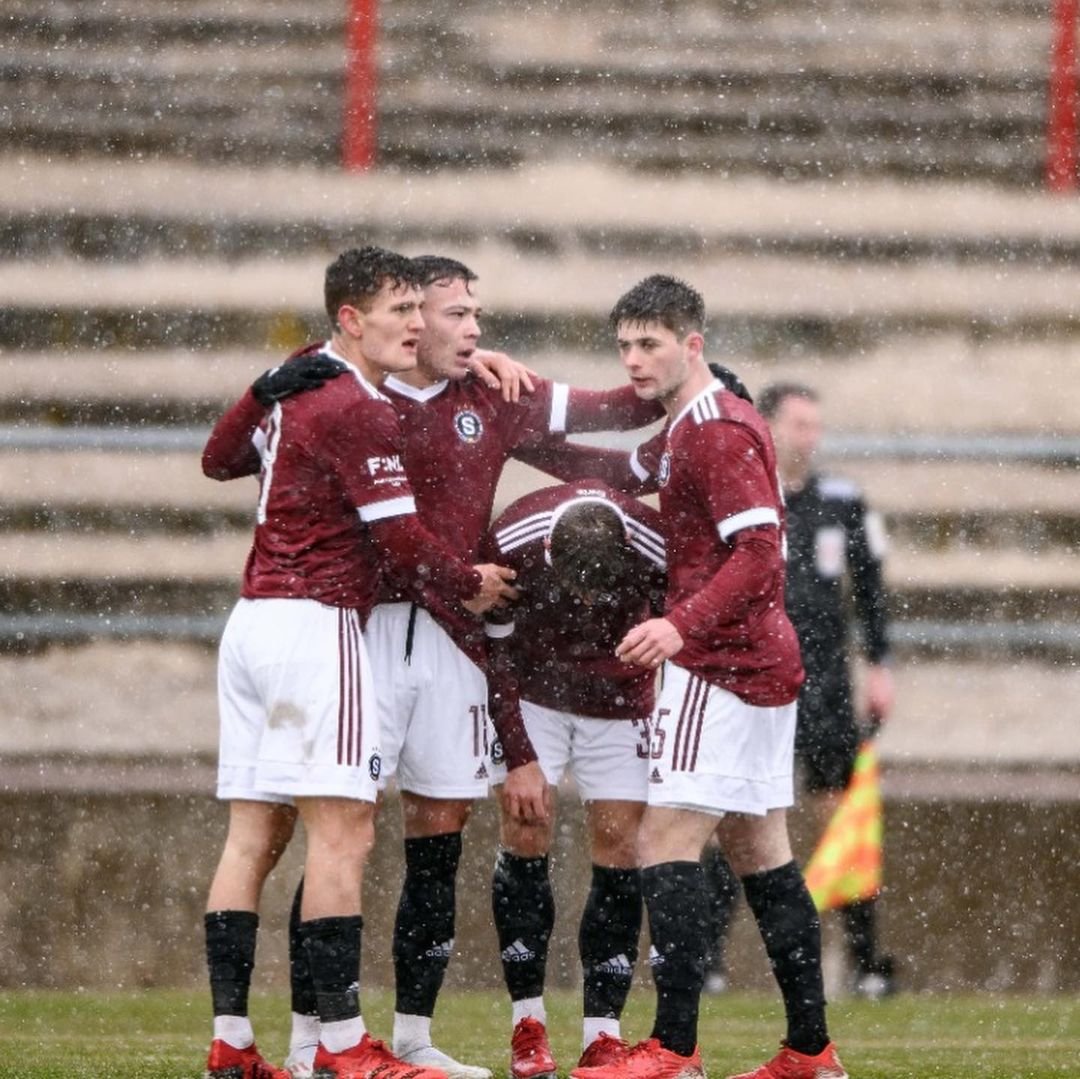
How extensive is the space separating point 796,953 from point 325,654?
117 cm

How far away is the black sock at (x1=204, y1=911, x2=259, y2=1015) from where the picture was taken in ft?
17.8

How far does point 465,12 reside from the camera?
11203 mm

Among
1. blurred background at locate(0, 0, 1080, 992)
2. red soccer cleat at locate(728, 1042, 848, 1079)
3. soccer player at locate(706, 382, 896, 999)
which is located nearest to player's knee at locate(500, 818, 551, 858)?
red soccer cleat at locate(728, 1042, 848, 1079)

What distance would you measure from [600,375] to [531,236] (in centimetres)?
71

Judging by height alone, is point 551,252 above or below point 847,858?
above

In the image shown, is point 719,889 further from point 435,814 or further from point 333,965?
point 333,965

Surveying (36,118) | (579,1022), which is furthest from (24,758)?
(36,118)

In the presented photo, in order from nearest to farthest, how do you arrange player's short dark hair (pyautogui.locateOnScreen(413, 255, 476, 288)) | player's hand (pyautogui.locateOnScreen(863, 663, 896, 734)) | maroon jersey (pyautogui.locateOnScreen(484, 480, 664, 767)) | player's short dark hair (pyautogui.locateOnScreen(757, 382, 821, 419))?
maroon jersey (pyautogui.locateOnScreen(484, 480, 664, 767)), player's short dark hair (pyautogui.locateOnScreen(413, 255, 476, 288)), player's short dark hair (pyautogui.locateOnScreen(757, 382, 821, 419)), player's hand (pyautogui.locateOnScreen(863, 663, 896, 734))

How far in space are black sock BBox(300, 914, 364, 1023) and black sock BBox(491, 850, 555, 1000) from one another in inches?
21.9

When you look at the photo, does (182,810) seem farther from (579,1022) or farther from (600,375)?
(600,375)

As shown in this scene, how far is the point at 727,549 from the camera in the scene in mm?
5473

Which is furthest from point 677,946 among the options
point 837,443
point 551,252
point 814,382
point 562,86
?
point 562,86

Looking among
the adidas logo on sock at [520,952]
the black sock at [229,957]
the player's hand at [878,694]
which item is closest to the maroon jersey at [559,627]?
the adidas logo on sock at [520,952]

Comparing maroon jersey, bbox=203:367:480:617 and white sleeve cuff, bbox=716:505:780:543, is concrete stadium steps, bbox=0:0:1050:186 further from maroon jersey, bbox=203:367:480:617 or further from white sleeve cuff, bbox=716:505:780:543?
white sleeve cuff, bbox=716:505:780:543
